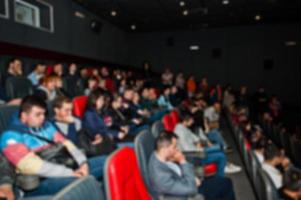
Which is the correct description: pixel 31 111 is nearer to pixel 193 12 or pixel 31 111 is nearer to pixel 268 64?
pixel 193 12

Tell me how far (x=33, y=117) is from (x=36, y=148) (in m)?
0.21

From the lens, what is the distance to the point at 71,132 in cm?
263

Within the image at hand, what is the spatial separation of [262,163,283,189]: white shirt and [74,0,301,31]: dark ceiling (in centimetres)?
541

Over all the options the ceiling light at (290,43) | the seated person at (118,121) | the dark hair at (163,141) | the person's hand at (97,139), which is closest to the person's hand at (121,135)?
the seated person at (118,121)

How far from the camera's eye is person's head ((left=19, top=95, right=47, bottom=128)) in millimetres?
1978

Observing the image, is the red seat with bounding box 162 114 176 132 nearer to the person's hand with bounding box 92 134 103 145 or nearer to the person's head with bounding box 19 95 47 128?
the person's hand with bounding box 92 134 103 145

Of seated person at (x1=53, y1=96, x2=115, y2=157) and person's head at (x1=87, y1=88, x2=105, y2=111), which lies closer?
seated person at (x1=53, y1=96, x2=115, y2=157)

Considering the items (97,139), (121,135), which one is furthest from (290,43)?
(97,139)

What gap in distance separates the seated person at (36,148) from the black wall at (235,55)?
11.1 meters

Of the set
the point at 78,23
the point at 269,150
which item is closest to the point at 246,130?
the point at 269,150

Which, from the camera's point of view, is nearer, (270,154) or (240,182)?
(240,182)

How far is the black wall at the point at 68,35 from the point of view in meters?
5.57

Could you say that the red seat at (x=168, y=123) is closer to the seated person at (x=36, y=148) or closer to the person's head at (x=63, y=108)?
the person's head at (x=63, y=108)

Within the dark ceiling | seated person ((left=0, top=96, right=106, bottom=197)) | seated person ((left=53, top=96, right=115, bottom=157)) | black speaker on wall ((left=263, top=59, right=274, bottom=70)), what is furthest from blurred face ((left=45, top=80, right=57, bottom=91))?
black speaker on wall ((left=263, top=59, right=274, bottom=70))
